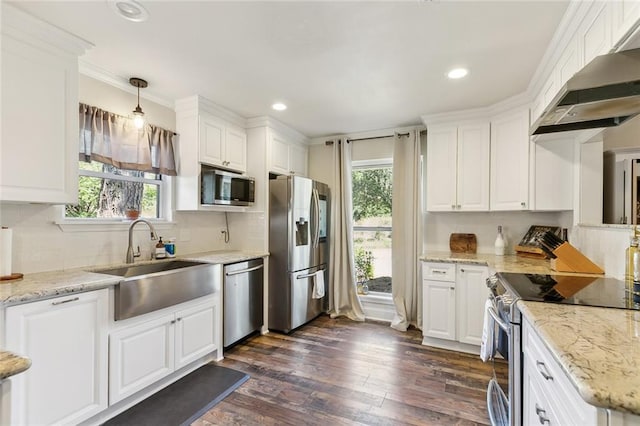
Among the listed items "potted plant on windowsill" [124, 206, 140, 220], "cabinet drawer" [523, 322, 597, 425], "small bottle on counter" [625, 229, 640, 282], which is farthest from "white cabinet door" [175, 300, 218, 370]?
"small bottle on counter" [625, 229, 640, 282]

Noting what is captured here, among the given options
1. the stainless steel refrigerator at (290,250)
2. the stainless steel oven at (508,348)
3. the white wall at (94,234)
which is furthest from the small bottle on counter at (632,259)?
the white wall at (94,234)

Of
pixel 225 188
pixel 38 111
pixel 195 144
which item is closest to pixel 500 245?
pixel 225 188

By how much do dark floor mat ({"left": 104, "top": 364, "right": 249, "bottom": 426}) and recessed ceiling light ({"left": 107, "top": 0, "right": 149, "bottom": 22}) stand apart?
2502 mm

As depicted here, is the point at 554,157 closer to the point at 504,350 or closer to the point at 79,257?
the point at 504,350

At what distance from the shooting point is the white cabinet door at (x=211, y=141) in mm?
3155

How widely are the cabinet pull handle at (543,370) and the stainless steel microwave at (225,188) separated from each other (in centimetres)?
286

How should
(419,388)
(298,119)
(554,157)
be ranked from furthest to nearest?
(298,119)
(554,157)
(419,388)

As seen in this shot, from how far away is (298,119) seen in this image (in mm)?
3705

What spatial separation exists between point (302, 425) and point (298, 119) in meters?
3.03

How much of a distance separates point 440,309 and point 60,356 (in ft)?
10.1

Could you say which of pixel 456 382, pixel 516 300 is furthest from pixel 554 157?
pixel 456 382

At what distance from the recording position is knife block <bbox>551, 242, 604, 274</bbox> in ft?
7.00

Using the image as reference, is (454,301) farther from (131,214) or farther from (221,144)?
(131,214)

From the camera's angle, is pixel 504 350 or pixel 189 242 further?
pixel 189 242
